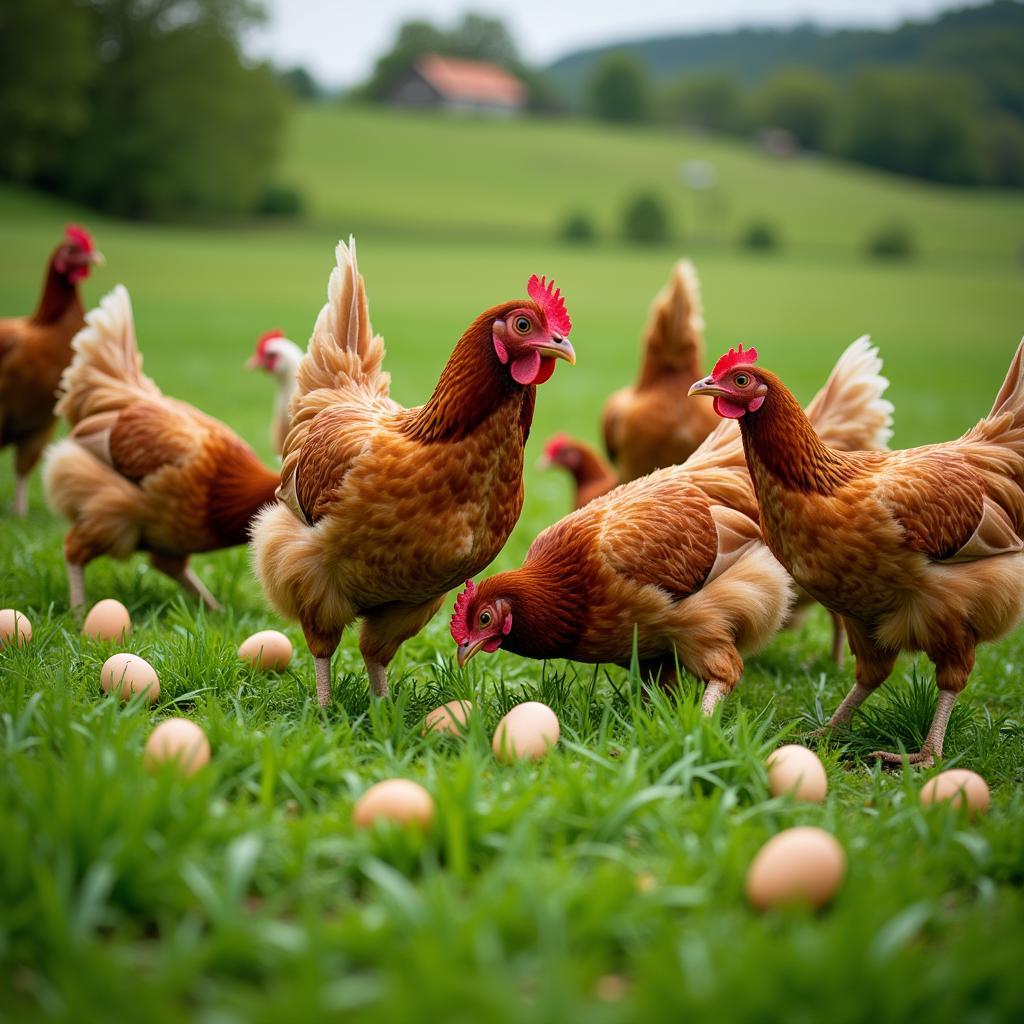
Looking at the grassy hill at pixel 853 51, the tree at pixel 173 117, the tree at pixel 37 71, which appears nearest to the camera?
the tree at pixel 37 71

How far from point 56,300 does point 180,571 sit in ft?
8.41

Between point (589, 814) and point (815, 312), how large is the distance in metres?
26.4

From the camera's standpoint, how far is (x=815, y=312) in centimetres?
2708

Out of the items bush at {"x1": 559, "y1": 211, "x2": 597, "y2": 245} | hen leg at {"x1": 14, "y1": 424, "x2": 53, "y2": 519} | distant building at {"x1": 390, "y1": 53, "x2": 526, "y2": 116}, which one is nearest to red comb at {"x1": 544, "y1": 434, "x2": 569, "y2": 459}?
hen leg at {"x1": 14, "y1": 424, "x2": 53, "y2": 519}

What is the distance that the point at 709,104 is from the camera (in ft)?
265

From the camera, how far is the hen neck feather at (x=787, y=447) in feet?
11.7

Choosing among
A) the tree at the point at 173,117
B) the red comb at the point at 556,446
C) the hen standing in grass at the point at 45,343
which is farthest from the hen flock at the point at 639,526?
the tree at the point at 173,117

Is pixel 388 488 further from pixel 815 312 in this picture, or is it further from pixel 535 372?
pixel 815 312

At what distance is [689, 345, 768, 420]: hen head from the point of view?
358 centimetres

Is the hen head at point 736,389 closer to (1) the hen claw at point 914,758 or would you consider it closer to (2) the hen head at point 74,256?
(1) the hen claw at point 914,758

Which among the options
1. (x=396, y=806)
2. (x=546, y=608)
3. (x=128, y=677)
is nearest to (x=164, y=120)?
(x=128, y=677)

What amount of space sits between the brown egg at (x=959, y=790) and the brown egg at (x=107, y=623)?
3.22 m

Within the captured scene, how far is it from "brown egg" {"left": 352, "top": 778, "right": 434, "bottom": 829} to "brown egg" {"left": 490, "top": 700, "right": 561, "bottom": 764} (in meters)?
0.55

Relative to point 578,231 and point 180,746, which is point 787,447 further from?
point 578,231
